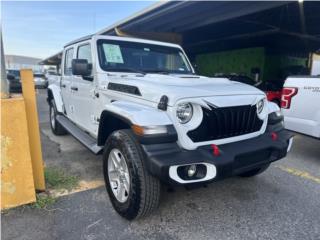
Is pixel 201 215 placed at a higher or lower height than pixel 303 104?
lower

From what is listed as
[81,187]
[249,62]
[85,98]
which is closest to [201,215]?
[81,187]

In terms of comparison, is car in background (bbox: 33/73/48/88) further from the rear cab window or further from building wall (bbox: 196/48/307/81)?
the rear cab window

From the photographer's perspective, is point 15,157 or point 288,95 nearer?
point 15,157

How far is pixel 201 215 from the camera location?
2762 millimetres

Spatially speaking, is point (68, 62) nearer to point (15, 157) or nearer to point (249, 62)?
point (15, 157)

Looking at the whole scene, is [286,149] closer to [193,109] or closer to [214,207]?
[214,207]

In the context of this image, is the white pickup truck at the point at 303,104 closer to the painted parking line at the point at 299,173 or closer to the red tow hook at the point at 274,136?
the painted parking line at the point at 299,173

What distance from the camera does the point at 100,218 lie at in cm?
269

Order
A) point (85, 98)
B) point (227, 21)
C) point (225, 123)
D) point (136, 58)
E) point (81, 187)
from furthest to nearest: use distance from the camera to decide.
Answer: point (227, 21)
point (85, 98)
point (136, 58)
point (81, 187)
point (225, 123)

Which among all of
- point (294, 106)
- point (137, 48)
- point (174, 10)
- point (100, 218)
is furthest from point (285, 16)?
point (100, 218)

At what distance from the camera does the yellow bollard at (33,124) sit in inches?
109

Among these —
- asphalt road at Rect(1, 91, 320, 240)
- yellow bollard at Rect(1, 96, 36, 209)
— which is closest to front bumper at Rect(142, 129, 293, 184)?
asphalt road at Rect(1, 91, 320, 240)

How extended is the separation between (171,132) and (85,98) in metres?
2.11

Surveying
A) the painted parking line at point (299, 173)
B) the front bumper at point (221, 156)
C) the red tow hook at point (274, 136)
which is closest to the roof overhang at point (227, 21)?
the painted parking line at point (299, 173)
